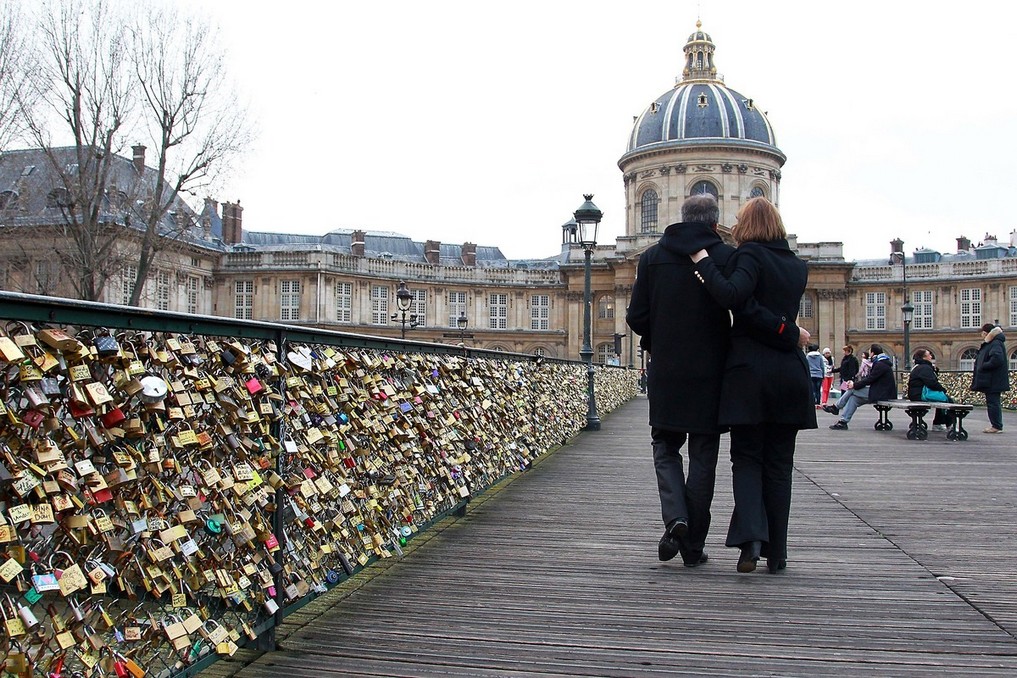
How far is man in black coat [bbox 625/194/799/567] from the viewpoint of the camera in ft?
17.5

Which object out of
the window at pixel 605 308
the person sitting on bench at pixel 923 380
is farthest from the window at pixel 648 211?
the person sitting on bench at pixel 923 380

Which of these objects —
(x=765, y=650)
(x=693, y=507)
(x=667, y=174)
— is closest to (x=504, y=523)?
(x=693, y=507)

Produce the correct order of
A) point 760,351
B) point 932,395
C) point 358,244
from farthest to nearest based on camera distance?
point 358,244, point 932,395, point 760,351

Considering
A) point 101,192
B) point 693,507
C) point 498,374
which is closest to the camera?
point 693,507

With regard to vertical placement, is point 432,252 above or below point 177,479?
above

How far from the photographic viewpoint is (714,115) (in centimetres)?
6812

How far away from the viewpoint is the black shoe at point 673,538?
525 centimetres

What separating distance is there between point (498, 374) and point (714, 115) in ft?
209

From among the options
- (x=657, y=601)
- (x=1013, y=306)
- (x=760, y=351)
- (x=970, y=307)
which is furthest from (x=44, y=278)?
(x=1013, y=306)

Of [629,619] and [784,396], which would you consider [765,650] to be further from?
[784,396]

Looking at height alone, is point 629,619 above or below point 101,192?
below

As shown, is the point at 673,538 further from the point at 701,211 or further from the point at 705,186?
the point at 705,186

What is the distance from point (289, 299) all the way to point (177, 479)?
199ft

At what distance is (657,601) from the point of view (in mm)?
4551
